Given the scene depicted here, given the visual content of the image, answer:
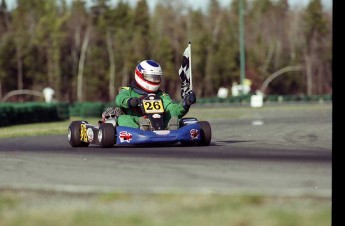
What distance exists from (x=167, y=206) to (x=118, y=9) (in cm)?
9767

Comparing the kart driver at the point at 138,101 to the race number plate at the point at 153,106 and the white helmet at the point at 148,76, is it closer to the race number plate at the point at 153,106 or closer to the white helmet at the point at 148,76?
the white helmet at the point at 148,76

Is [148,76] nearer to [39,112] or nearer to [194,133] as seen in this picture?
[194,133]

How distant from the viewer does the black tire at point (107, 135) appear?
574 inches

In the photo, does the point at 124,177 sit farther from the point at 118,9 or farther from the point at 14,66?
the point at 118,9

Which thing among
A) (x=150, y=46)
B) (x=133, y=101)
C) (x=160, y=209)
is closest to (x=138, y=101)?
(x=133, y=101)

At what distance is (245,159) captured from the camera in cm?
1162

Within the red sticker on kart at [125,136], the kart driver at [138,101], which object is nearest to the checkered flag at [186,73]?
the kart driver at [138,101]

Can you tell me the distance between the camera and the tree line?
94000 millimetres

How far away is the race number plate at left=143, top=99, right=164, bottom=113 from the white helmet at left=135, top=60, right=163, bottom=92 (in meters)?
0.57

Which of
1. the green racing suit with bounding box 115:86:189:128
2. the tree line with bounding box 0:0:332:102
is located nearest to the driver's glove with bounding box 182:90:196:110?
the green racing suit with bounding box 115:86:189:128

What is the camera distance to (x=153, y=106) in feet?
49.6

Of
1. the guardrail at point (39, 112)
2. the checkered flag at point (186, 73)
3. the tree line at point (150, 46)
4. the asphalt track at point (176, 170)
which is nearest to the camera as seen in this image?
the asphalt track at point (176, 170)

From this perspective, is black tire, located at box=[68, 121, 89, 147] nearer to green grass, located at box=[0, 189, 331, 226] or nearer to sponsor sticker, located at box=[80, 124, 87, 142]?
sponsor sticker, located at box=[80, 124, 87, 142]
